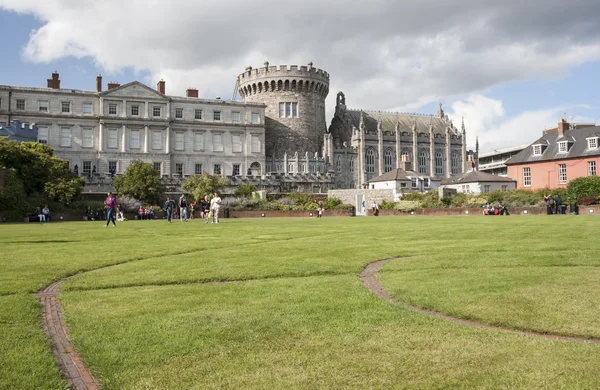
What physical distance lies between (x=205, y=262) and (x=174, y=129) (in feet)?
207

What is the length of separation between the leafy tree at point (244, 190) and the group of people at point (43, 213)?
73.7 feet

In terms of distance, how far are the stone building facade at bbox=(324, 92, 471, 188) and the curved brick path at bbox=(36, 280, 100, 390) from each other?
73040mm

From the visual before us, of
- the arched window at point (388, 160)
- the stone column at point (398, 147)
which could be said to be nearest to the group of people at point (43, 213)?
the arched window at point (388, 160)

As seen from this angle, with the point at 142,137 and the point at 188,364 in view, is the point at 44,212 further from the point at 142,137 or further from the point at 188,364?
the point at 188,364

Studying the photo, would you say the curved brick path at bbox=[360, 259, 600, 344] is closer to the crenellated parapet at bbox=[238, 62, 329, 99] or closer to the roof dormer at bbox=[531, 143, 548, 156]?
the roof dormer at bbox=[531, 143, 548, 156]

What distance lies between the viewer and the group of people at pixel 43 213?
3856 cm

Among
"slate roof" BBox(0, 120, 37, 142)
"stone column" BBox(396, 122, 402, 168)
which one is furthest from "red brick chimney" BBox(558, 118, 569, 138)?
"slate roof" BBox(0, 120, 37, 142)

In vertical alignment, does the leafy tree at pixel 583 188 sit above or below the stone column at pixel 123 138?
below

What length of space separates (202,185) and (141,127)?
67.4ft

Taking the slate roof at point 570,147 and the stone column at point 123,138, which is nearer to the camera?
the slate roof at point 570,147

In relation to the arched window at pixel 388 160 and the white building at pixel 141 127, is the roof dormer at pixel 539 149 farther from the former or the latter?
the white building at pixel 141 127

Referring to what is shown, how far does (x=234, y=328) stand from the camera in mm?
6492

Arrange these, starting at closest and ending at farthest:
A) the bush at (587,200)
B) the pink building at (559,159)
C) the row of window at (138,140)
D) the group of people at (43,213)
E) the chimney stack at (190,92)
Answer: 1. the group of people at (43,213)
2. the bush at (587,200)
3. the pink building at (559,159)
4. the row of window at (138,140)
5. the chimney stack at (190,92)

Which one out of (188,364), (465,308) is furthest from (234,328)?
(465,308)
